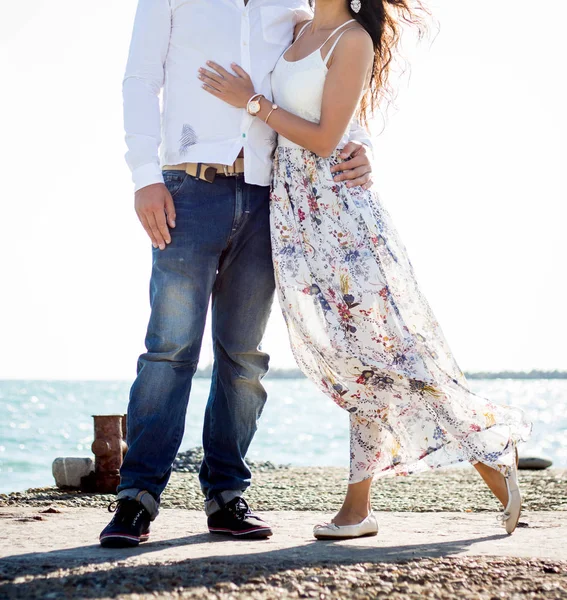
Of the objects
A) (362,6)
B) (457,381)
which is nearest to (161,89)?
(362,6)

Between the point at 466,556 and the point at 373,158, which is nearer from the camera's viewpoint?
the point at 466,556

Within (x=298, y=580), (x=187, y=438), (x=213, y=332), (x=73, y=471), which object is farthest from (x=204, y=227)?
(x=187, y=438)

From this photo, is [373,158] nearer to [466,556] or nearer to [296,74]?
[296,74]

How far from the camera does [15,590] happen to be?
2123 millimetres

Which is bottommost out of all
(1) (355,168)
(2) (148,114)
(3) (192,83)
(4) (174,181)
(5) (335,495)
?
(5) (335,495)

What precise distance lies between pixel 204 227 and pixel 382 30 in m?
1.23

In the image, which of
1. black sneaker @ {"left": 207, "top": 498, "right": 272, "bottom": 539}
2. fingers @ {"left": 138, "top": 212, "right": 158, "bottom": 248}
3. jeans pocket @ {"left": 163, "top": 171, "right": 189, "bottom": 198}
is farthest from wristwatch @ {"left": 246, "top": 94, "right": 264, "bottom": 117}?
black sneaker @ {"left": 207, "top": 498, "right": 272, "bottom": 539}

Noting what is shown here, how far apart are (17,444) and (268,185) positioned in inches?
731

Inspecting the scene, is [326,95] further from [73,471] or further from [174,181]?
[73,471]

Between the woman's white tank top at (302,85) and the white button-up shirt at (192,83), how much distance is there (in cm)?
6

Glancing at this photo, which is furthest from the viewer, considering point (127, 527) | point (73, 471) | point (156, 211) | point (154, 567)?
point (73, 471)

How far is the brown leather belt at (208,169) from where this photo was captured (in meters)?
3.16

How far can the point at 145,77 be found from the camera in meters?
3.25

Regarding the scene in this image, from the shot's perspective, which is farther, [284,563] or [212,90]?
[212,90]
